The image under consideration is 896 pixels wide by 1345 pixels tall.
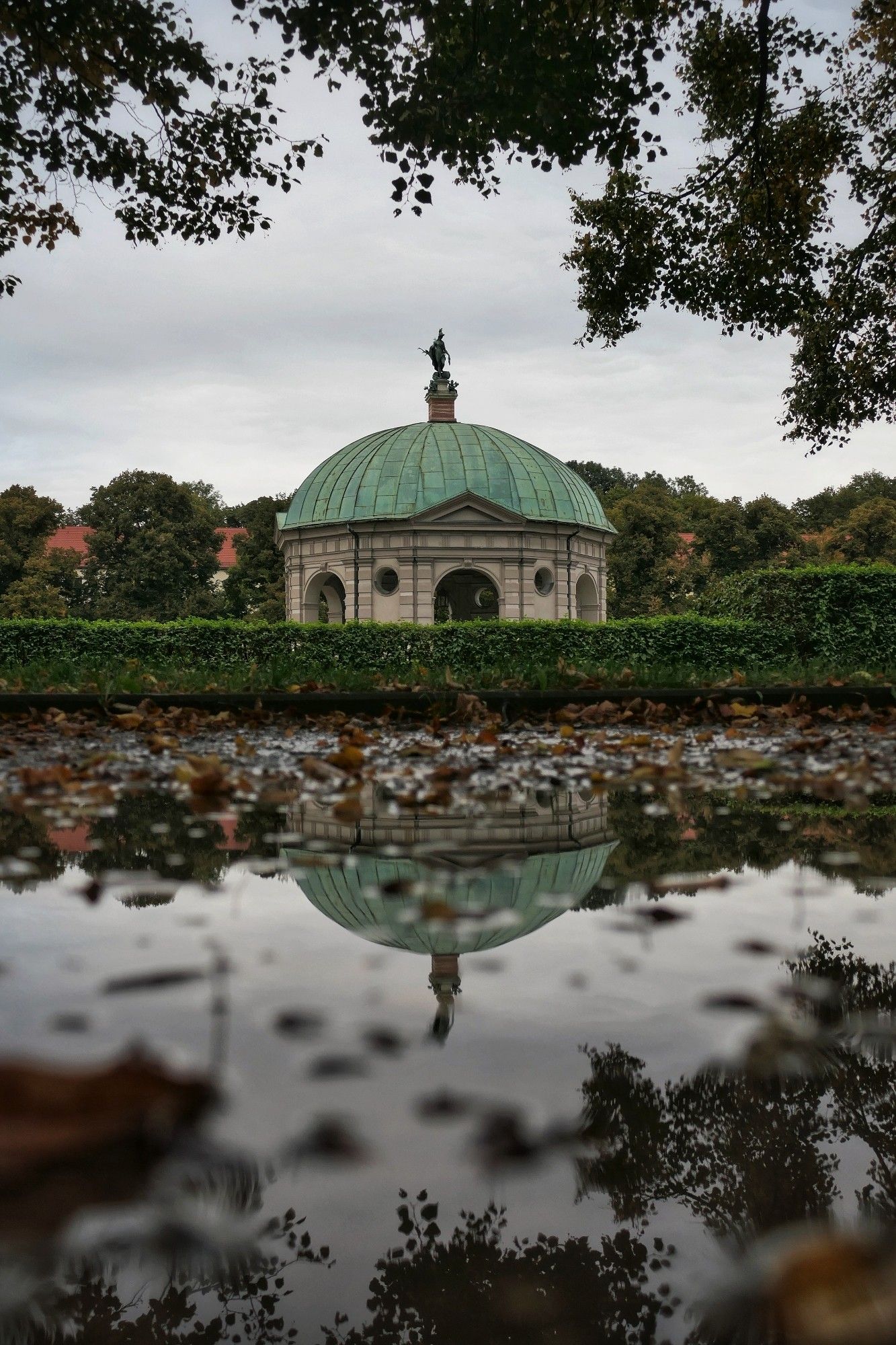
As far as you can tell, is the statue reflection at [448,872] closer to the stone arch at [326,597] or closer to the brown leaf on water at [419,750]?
the brown leaf on water at [419,750]

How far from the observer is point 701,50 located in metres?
15.9

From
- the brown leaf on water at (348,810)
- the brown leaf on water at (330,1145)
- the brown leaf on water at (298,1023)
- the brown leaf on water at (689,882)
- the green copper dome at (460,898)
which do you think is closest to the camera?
the brown leaf on water at (330,1145)

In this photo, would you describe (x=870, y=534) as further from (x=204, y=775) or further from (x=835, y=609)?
(x=204, y=775)

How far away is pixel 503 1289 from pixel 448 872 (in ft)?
5.57

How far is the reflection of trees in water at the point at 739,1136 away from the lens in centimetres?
129

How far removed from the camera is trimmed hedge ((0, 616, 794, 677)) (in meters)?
20.4

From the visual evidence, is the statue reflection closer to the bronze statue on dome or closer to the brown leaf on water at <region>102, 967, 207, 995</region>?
the brown leaf on water at <region>102, 967, 207, 995</region>

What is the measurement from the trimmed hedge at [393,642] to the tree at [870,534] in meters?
37.0

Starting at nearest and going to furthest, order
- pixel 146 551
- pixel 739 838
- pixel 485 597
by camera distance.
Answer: pixel 739 838
pixel 485 597
pixel 146 551

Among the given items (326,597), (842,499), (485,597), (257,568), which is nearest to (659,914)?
(326,597)

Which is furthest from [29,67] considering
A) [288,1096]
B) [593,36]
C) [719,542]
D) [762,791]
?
[719,542]

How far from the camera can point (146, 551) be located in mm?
49875

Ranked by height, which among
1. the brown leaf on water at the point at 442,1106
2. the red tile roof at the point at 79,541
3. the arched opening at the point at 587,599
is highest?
the red tile roof at the point at 79,541

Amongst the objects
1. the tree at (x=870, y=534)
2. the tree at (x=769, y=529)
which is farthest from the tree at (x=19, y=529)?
the tree at (x=870, y=534)
